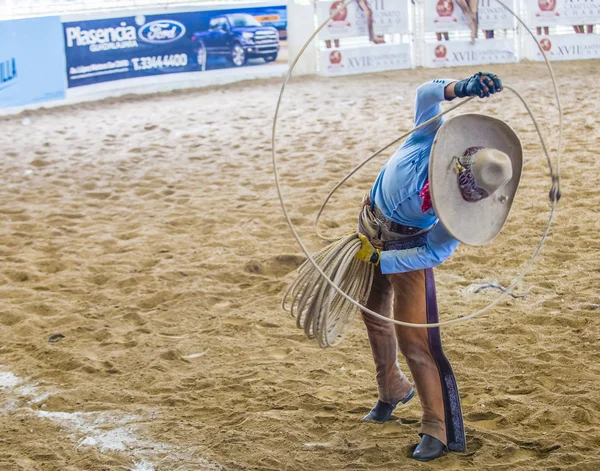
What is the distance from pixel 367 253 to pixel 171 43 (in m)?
12.7

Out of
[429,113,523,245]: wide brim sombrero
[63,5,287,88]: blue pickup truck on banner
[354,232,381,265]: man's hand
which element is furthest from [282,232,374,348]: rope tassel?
[63,5,287,88]: blue pickup truck on banner

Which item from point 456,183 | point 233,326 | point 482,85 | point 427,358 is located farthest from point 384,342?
point 233,326

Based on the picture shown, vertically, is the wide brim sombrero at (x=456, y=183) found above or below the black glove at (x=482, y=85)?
below

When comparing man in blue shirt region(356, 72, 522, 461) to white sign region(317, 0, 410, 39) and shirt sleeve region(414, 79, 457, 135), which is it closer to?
shirt sleeve region(414, 79, 457, 135)

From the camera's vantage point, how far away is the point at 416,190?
3.08 m

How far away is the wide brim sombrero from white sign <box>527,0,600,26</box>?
14157mm

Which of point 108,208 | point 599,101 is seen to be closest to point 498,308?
point 108,208

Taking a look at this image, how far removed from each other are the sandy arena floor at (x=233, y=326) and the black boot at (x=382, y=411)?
0.07 m

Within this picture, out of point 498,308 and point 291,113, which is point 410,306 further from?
point 291,113

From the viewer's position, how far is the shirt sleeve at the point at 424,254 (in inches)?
122

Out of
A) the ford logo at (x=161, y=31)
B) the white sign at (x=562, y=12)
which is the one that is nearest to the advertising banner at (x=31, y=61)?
the ford logo at (x=161, y=31)

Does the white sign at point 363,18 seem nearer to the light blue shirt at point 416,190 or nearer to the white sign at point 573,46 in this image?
the white sign at point 573,46

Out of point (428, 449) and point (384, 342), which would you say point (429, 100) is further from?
point (428, 449)

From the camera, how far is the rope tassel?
133 inches
